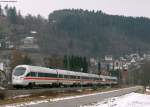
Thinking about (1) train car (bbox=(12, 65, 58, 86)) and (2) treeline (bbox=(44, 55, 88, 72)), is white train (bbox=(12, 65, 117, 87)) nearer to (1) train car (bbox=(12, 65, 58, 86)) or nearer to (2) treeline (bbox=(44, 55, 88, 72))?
(1) train car (bbox=(12, 65, 58, 86))

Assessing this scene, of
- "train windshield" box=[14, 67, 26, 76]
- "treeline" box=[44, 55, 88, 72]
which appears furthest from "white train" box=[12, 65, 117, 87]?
"treeline" box=[44, 55, 88, 72]

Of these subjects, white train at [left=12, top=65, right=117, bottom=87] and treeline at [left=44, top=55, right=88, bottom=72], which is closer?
white train at [left=12, top=65, right=117, bottom=87]

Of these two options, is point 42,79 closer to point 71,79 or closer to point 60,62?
point 71,79

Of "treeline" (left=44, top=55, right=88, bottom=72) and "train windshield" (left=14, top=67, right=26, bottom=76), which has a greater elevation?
"treeline" (left=44, top=55, right=88, bottom=72)

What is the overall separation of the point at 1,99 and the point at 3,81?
56.9 feet

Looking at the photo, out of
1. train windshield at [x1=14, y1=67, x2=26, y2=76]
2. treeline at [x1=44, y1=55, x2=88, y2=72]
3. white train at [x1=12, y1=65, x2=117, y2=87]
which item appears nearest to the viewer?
white train at [x1=12, y1=65, x2=117, y2=87]

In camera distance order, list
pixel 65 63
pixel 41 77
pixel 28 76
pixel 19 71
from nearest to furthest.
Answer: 1. pixel 28 76
2. pixel 19 71
3. pixel 41 77
4. pixel 65 63

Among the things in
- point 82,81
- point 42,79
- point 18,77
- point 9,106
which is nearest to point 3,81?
point 18,77

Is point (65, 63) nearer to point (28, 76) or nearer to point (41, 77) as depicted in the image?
point (41, 77)

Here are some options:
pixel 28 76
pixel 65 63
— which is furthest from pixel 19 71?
pixel 65 63

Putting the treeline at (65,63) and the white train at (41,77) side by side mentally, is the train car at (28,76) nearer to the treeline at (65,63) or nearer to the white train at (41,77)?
the white train at (41,77)

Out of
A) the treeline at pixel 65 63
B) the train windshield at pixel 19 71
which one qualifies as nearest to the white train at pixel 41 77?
the train windshield at pixel 19 71

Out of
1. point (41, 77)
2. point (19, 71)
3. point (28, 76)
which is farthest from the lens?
point (41, 77)

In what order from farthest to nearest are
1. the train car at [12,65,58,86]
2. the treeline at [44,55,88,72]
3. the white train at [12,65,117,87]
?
1. the treeline at [44,55,88,72]
2. the white train at [12,65,117,87]
3. the train car at [12,65,58,86]
